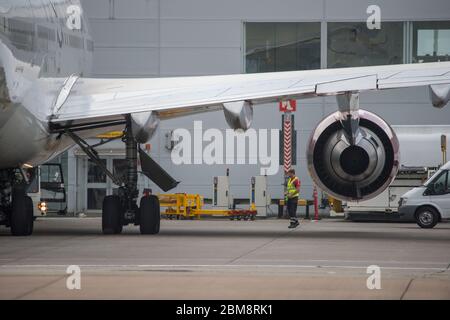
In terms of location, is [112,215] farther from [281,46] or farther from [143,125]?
[281,46]

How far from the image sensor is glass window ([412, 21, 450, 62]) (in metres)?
41.1

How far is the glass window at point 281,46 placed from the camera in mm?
41250

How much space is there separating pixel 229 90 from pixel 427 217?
11.7 metres

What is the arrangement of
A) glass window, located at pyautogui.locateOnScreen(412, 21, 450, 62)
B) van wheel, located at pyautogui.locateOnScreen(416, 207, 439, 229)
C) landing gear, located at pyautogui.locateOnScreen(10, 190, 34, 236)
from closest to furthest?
1. landing gear, located at pyautogui.locateOnScreen(10, 190, 34, 236)
2. van wheel, located at pyautogui.locateOnScreen(416, 207, 439, 229)
3. glass window, located at pyautogui.locateOnScreen(412, 21, 450, 62)

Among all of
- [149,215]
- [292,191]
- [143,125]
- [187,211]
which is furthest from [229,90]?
Answer: [187,211]

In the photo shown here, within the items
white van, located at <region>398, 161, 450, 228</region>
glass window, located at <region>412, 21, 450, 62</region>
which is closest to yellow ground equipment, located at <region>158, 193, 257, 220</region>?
white van, located at <region>398, 161, 450, 228</region>

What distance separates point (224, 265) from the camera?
15.4 m

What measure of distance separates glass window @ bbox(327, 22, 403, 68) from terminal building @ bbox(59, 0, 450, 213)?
0.04m

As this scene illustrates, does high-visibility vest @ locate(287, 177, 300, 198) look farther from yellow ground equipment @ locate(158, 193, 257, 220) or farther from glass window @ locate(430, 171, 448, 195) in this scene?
yellow ground equipment @ locate(158, 193, 257, 220)

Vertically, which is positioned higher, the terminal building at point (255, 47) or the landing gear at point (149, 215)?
the terminal building at point (255, 47)

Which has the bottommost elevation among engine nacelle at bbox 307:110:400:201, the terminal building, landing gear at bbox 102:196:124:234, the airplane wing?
landing gear at bbox 102:196:124:234

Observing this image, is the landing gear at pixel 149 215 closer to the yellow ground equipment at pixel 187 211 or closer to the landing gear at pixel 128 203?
the landing gear at pixel 128 203

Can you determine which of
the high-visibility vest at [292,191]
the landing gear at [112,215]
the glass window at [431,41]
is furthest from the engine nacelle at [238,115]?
the glass window at [431,41]

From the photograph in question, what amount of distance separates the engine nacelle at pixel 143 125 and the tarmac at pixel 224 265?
6.39 ft
